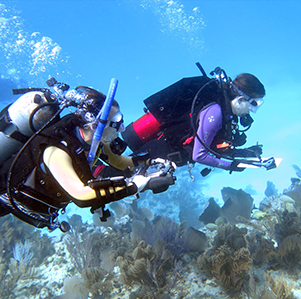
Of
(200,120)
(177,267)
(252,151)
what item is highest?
(200,120)

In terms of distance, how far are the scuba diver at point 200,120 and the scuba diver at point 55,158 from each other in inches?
58.9

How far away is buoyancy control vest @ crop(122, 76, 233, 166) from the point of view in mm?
3730

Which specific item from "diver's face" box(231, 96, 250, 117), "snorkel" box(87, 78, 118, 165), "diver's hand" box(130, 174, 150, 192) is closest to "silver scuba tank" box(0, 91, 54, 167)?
"snorkel" box(87, 78, 118, 165)

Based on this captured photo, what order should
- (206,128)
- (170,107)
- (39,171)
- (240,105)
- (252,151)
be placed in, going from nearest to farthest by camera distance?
(39,171), (206,128), (240,105), (170,107), (252,151)

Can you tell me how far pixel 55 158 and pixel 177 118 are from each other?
262cm

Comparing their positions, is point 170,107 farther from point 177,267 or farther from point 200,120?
point 177,267

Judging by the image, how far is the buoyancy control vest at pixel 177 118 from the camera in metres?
3.73

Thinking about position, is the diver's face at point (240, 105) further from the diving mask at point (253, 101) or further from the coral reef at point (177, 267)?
the coral reef at point (177, 267)

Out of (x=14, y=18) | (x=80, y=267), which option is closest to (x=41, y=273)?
(x=80, y=267)

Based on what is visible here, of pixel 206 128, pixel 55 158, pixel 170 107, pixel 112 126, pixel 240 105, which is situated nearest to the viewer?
pixel 55 158

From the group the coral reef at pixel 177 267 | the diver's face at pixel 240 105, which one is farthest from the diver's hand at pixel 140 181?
the coral reef at pixel 177 267

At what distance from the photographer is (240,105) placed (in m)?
3.55

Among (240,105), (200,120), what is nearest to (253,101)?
(240,105)

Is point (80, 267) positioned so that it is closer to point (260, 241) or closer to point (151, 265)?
point (151, 265)
